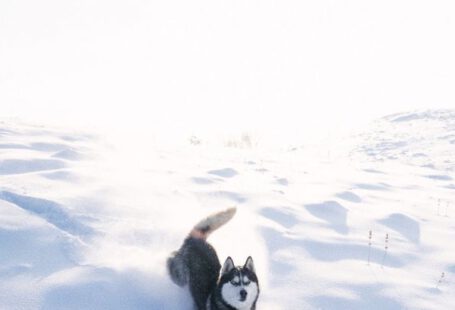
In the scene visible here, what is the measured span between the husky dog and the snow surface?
0.49 feet

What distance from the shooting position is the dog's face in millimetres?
4410

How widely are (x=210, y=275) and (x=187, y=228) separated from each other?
2.90ft

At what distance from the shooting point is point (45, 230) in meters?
4.84

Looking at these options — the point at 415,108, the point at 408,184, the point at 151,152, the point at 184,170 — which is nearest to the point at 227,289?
the point at 184,170

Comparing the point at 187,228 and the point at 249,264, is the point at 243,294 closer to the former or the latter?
the point at 249,264

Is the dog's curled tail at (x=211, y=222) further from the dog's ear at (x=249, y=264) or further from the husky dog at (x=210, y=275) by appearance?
the dog's ear at (x=249, y=264)

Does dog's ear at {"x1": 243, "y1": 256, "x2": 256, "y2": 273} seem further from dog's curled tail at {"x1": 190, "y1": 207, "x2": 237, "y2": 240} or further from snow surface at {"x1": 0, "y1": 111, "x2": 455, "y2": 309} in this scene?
dog's curled tail at {"x1": 190, "y1": 207, "x2": 237, "y2": 240}

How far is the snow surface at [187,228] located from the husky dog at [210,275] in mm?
150

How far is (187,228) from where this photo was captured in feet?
18.4

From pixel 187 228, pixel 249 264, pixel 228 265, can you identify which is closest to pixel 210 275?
pixel 228 265

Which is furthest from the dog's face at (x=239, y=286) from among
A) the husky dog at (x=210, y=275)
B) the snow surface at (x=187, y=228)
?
the snow surface at (x=187, y=228)

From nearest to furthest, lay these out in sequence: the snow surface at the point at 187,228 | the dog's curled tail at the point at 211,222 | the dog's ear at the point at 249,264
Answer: the snow surface at the point at 187,228 → the dog's ear at the point at 249,264 → the dog's curled tail at the point at 211,222

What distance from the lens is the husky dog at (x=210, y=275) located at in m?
4.45

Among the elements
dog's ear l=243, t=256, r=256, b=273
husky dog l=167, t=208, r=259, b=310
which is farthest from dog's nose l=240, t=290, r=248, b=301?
dog's ear l=243, t=256, r=256, b=273
